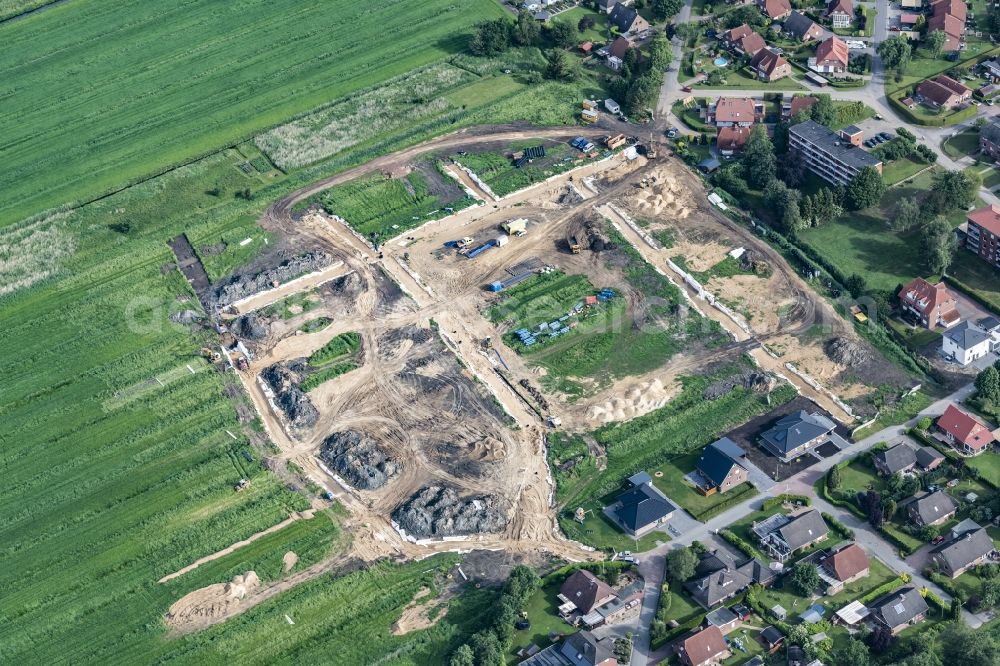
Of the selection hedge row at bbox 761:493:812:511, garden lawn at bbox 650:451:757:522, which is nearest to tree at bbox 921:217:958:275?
hedge row at bbox 761:493:812:511

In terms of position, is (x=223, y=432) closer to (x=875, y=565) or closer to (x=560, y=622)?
(x=560, y=622)

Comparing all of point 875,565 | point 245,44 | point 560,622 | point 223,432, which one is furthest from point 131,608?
point 245,44

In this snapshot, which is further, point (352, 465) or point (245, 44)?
point (245, 44)

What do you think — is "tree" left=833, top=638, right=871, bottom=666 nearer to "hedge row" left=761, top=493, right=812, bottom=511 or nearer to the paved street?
the paved street

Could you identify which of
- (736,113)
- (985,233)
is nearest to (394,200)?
(736,113)

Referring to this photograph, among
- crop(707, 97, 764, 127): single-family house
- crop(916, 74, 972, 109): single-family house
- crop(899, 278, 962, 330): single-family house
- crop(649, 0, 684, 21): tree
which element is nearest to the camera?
crop(899, 278, 962, 330): single-family house

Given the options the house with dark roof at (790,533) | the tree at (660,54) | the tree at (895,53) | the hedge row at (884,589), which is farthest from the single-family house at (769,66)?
the hedge row at (884,589)
